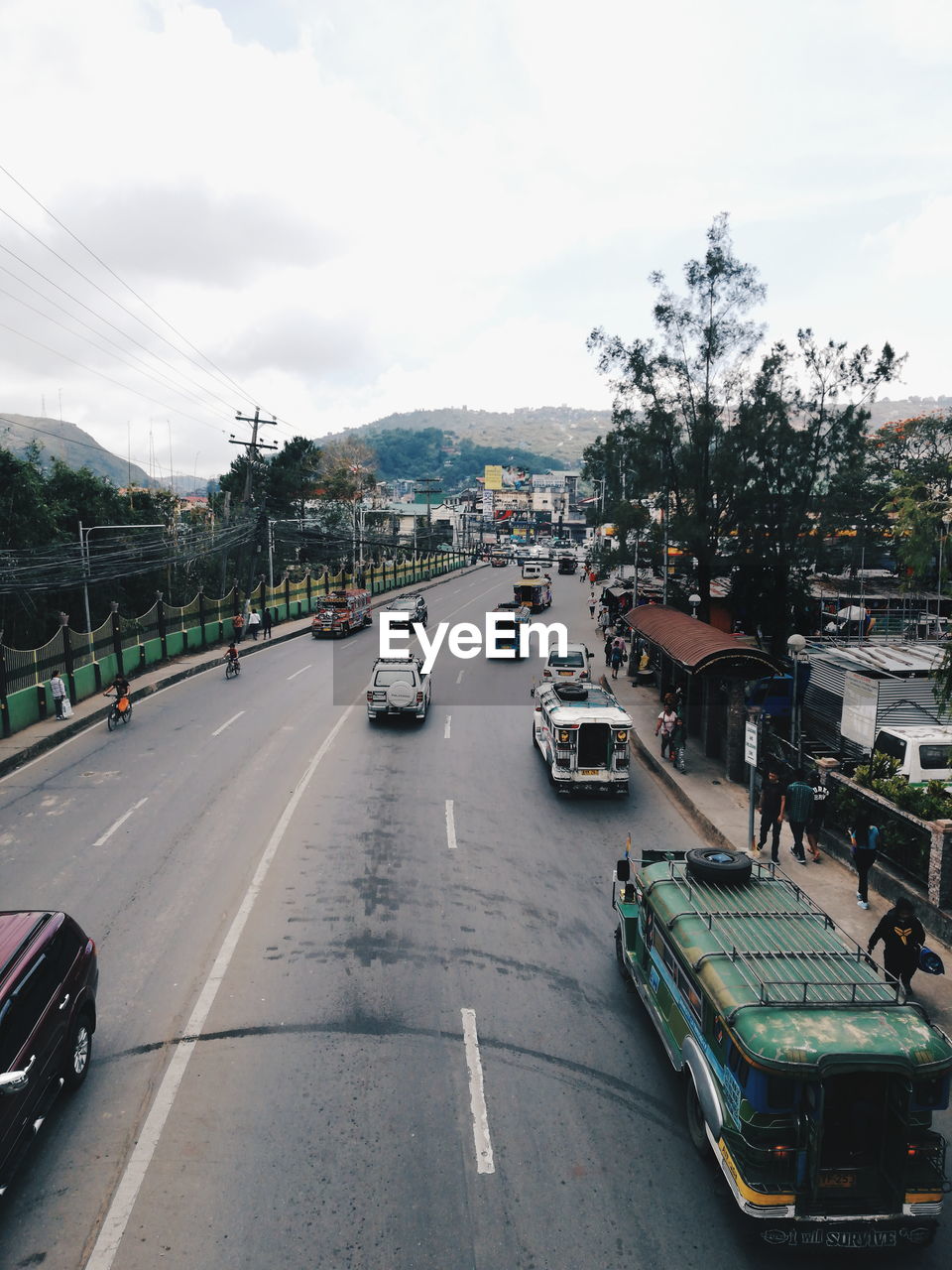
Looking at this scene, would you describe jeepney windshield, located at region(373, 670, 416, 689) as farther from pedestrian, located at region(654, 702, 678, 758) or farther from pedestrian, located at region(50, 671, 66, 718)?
pedestrian, located at region(50, 671, 66, 718)

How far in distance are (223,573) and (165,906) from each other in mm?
41853

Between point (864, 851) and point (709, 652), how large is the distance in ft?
23.1

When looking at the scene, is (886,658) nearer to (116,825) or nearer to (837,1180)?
(837,1180)

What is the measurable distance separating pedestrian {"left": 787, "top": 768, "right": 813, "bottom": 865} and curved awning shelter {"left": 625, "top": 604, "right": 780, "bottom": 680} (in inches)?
178

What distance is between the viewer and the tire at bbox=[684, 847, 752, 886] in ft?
27.2

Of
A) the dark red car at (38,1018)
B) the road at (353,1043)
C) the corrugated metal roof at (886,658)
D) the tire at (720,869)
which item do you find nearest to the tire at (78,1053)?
the dark red car at (38,1018)

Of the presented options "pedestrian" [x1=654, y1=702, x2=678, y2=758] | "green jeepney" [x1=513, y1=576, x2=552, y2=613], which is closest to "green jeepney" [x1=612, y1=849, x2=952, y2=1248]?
"pedestrian" [x1=654, y1=702, x2=678, y2=758]

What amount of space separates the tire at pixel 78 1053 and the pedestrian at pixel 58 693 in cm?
1764

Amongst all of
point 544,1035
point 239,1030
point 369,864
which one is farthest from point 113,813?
point 544,1035

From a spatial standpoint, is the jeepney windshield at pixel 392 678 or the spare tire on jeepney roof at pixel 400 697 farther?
the jeepney windshield at pixel 392 678

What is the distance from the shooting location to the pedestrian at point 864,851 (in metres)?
12.0

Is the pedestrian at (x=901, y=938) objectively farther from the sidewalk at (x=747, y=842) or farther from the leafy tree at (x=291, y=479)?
the leafy tree at (x=291, y=479)

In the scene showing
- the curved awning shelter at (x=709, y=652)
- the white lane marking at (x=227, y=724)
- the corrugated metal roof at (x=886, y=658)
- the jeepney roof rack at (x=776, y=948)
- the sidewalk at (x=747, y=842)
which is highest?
the curved awning shelter at (x=709, y=652)

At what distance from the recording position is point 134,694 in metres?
27.0
